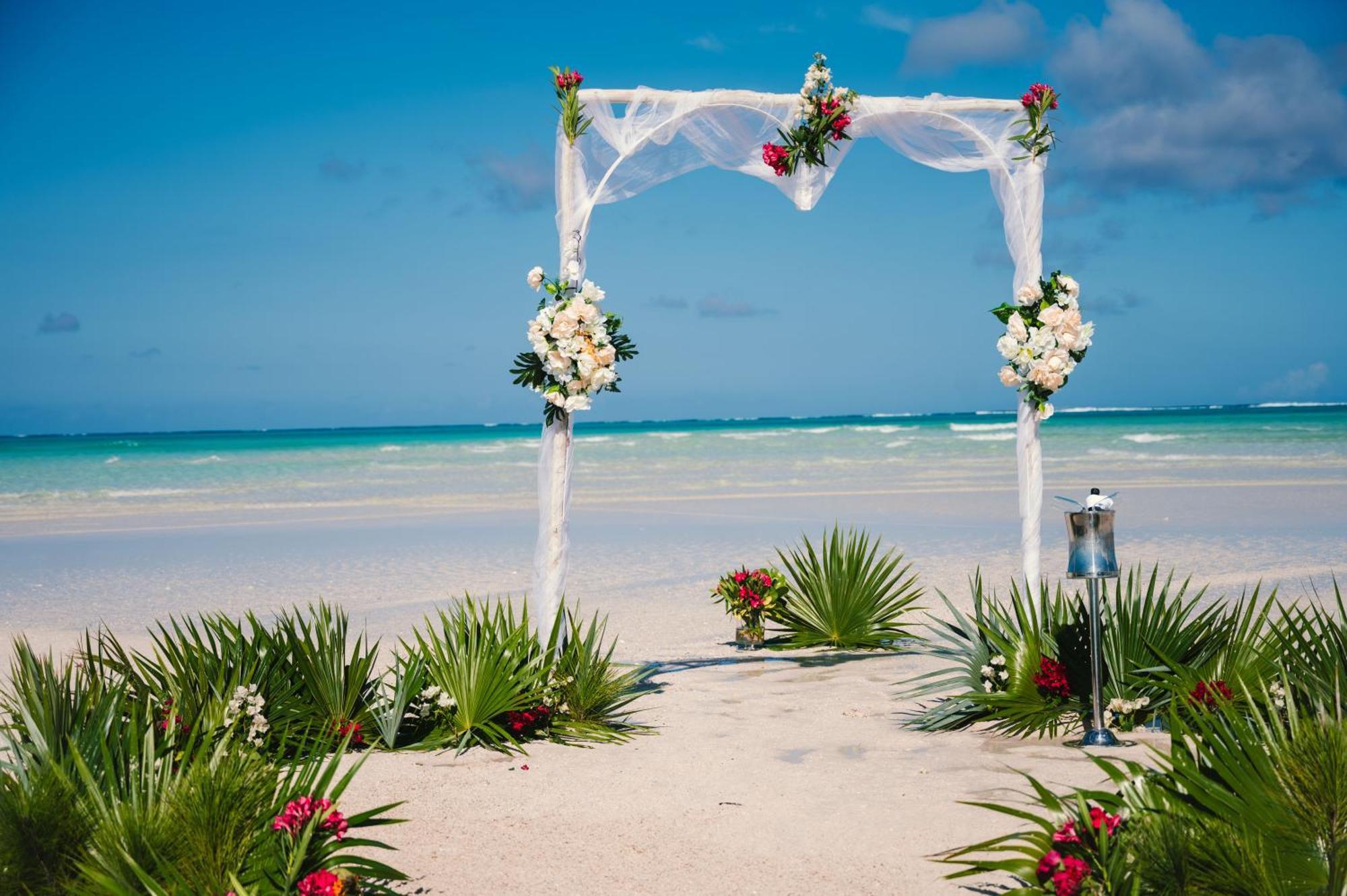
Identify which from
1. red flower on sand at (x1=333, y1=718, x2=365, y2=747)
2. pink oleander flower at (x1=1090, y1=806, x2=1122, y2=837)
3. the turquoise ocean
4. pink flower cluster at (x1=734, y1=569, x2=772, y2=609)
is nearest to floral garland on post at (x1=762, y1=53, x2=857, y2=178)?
pink flower cluster at (x1=734, y1=569, x2=772, y2=609)

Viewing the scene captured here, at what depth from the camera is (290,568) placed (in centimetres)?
1435

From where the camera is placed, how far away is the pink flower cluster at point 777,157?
6.86 metres

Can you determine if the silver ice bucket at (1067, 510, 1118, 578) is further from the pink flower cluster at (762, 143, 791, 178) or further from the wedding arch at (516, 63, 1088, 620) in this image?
the pink flower cluster at (762, 143, 791, 178)

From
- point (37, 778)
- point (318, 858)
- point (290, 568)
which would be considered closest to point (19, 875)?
point (37, 778)

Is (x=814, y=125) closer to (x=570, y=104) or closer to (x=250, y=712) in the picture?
(x=570, y=104)

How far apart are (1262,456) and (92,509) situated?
35064mm

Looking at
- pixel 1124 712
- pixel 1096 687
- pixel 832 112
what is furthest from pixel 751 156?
pixel 1124 712

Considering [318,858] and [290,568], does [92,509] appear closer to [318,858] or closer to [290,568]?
[290,568]

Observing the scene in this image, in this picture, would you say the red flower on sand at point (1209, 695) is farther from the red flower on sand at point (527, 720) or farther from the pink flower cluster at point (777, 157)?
the pink flower cluster at point (777, 157)

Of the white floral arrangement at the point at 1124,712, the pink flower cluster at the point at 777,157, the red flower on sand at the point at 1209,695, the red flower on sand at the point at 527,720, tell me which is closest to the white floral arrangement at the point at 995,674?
the white floral arrangement at the point at 1124,712

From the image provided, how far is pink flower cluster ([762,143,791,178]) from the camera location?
6.86 metres

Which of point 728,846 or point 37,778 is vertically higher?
point 37,778

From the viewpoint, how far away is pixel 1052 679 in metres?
5.75

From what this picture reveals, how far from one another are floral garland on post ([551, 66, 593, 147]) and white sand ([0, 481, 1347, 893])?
3.59 metres
